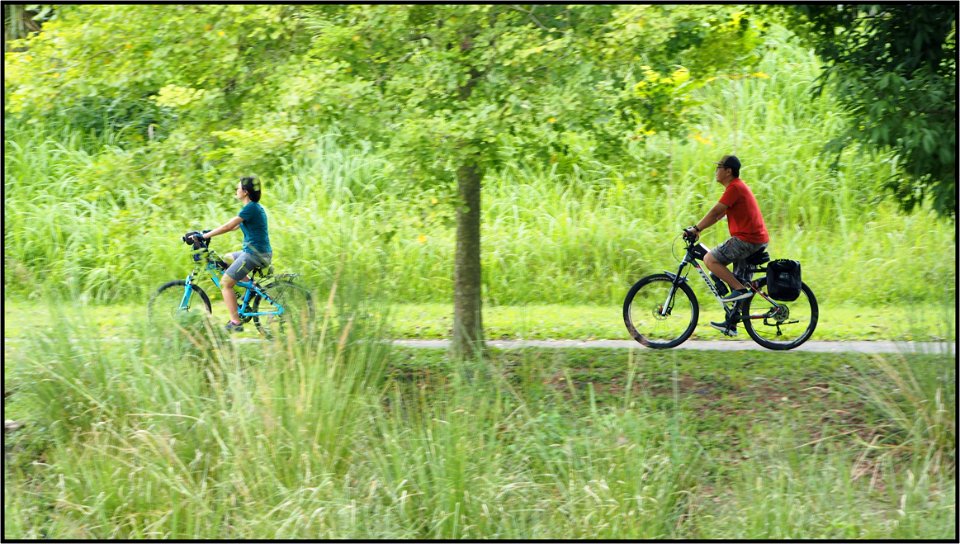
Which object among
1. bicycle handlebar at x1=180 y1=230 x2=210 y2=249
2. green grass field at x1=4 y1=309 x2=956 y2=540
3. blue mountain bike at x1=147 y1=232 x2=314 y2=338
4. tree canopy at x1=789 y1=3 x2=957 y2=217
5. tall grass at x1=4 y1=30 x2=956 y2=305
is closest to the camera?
green grass field at x1=4 y1=309 x2=956 y2=540

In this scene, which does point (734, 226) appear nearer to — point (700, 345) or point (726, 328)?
point (726, 328)

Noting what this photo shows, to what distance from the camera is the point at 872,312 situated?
1084cm

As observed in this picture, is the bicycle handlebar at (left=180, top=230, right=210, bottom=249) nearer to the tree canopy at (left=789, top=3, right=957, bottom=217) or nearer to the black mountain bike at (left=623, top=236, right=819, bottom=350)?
the black mountain bike at (left=623, top=236, right=819, bottom=350)

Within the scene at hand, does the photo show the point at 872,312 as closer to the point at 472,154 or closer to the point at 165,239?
the point at 472,154

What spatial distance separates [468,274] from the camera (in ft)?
28.1

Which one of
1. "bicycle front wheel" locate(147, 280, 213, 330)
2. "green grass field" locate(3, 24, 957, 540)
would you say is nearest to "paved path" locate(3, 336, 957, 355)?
"green grass field" locate(3, 24, 957, 540)

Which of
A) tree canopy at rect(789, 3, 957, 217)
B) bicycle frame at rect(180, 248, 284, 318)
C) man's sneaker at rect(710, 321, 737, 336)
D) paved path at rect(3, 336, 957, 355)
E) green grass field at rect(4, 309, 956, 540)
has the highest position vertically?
tree canopy at rect(789, 3, 957, 217)

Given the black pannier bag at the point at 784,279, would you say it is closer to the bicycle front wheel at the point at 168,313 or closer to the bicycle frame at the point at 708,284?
the bicycle frame at the point at 708,284

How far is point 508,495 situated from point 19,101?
473 cm

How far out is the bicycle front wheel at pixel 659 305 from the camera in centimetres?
895

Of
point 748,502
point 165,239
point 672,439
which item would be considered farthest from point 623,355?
point 165,239

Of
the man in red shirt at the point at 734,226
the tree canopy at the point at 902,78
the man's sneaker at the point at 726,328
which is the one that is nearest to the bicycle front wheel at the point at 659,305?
Answer: the man's sneaker at the point at 726,328

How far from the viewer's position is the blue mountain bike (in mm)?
7156

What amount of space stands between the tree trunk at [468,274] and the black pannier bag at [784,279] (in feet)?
8.00
